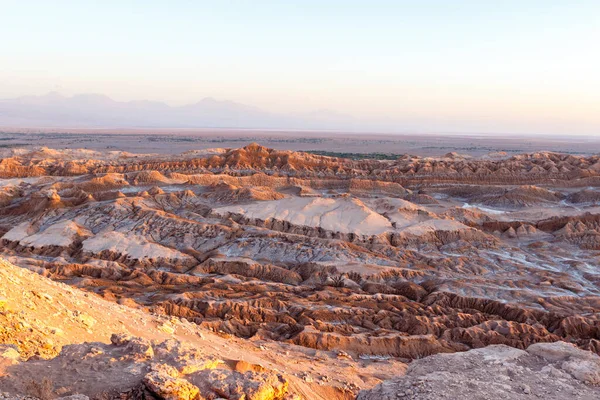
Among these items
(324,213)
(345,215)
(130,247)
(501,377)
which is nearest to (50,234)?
(130,247)

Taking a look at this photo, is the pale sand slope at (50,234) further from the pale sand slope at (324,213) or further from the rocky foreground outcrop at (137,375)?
the rocky foreground outcrop at (137,375)

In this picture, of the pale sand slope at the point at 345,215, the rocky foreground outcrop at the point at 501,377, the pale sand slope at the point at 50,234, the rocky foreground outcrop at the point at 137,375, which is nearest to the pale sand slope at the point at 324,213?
the pale sand slope at the point at 345,215

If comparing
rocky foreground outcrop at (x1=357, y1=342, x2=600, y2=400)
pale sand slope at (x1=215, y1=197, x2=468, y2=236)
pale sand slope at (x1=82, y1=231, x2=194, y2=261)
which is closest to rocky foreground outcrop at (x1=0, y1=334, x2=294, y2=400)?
rocky foreground outcrop at (x1=357, y1=342, x2=600, y2=400)

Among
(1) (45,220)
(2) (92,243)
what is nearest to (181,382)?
(2) (92,243)

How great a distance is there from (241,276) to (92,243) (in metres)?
10.5

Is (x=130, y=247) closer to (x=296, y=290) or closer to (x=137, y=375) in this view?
(x=296, y=290)

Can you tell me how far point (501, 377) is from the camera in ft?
31.3

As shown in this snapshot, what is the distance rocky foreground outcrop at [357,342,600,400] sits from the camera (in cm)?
863

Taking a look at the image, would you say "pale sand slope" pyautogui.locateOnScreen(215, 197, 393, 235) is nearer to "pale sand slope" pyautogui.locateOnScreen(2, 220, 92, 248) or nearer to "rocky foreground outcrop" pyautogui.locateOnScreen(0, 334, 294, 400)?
"pale sand slope" pyautogui.locateOnScreen(2, 220, 92, 248)

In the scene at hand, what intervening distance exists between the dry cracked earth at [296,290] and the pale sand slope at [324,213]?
0.16 m

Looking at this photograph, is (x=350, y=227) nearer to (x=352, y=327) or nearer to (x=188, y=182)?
(x=352, y=327)

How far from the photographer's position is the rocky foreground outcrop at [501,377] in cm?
863

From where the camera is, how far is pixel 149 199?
40594mm

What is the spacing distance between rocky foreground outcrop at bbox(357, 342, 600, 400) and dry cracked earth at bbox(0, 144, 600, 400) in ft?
0.13
